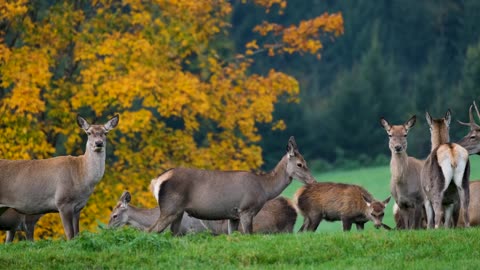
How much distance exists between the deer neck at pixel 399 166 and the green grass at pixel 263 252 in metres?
2.73

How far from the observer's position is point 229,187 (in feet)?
59.2

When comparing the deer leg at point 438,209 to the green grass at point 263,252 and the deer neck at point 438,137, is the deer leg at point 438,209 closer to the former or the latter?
the green grass at point 263,252

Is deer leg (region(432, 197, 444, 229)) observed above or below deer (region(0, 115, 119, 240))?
below

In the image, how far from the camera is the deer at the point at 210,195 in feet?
57.4

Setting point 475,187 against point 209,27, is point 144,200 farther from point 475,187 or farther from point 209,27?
point 475,187

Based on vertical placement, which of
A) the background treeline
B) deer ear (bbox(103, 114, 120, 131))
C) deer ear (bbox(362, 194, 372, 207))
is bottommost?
deer ear (bbox(362, 194, 372, 207))

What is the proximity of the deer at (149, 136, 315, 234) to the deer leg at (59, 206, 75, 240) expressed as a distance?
1121 mm

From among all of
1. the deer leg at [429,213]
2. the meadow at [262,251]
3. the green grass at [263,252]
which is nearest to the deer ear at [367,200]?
the deer leg at [429,213]

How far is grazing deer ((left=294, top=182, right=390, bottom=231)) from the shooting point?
1958 centimetres

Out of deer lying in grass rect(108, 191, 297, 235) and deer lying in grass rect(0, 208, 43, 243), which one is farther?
deer lying in grass rect(108, 191, 297, 235)

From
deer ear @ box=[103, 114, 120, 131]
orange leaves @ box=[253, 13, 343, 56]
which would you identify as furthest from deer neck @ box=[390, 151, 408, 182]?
orange leaves @ box=[253, 13, 343, 56]

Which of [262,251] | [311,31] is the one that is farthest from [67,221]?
[311,31]

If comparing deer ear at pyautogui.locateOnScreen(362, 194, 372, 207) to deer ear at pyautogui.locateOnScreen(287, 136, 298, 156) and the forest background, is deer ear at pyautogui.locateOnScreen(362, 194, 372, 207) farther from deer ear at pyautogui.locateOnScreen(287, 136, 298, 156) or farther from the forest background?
the forest background

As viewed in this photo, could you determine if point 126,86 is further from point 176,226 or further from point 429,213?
point 429,213
